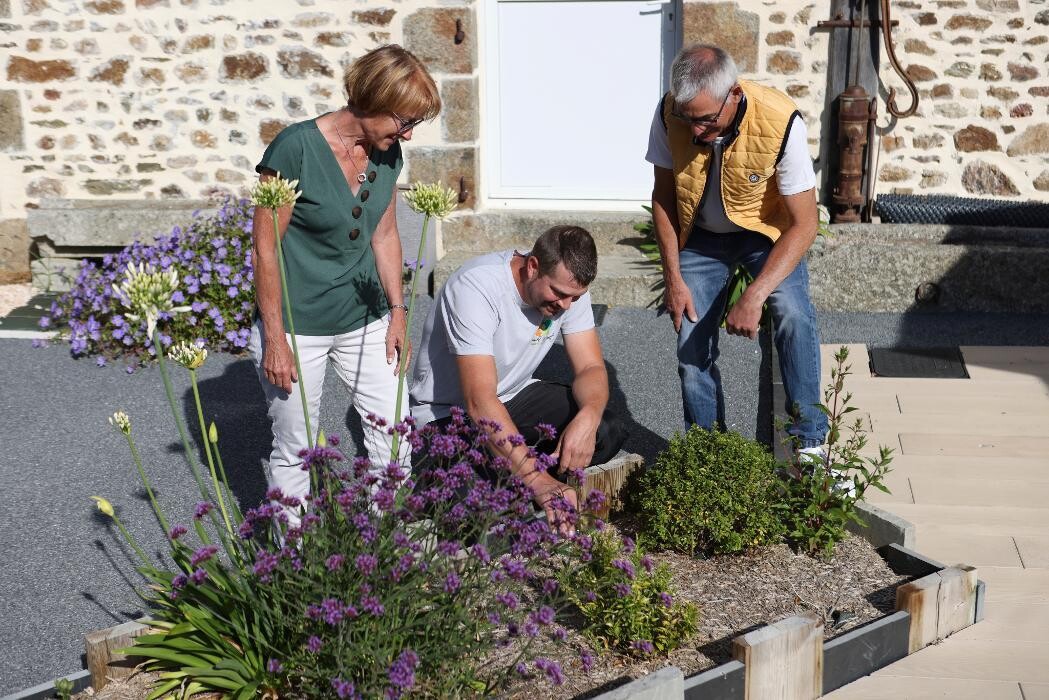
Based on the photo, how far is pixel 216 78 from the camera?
24.5ft

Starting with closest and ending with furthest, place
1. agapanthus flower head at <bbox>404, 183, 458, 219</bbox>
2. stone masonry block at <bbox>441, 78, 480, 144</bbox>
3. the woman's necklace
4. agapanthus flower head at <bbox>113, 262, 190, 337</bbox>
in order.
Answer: agapanthus flower head at <bbox>113, 262, 190, 337</bbox> → agapanthus flower head at <bbox>404, 183, 458, 219</bbox> → the woman's necklace → stone masonry block at <bbox>441, 78, 480, 144</bbox>

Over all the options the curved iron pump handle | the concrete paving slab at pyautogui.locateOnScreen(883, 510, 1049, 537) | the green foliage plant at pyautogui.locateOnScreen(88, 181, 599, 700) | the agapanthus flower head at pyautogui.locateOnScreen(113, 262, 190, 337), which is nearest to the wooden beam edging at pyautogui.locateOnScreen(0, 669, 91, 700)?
the green foliage plant at pyautogui.locateOnScreen(88, 181, 599, 700)

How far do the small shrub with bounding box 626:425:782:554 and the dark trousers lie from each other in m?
0.39

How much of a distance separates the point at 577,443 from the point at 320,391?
835 mm

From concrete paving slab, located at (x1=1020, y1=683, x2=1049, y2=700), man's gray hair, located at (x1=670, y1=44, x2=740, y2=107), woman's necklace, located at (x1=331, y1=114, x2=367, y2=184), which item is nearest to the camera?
concrete paving slab, located at (x1=1020, y1=683, x2=1049, y2=700)

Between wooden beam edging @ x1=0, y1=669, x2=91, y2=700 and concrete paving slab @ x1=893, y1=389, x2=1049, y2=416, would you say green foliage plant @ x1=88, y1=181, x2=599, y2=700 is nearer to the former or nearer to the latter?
wooden beam edging @ x1=0, y1=669, x2=91, y2=700

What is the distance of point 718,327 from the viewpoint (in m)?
4.16

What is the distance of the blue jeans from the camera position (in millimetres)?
3889

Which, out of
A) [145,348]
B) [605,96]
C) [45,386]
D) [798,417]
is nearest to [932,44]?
[605,96]

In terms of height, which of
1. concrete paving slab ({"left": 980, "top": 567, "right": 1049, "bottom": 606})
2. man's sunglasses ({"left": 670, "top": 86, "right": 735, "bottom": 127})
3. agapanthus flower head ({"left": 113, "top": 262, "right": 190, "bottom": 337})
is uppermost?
man's sunglasses ({"left": 670, "top": 86, "right": 735, "bottom": 127})

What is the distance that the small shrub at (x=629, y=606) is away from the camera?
296 centimetres

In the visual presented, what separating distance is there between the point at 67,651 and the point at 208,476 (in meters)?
1.27

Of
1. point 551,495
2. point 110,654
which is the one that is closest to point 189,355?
point 110,654

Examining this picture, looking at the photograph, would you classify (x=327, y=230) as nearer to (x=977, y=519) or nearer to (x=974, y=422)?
(x=977, y=519)
